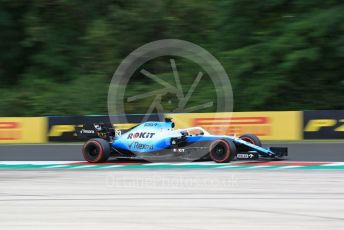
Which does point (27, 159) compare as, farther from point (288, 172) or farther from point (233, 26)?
point (233, 26)

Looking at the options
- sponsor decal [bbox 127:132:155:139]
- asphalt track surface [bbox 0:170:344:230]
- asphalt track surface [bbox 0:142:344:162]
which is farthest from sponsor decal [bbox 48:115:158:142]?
asphalt track surface [bbox 0:170:344:230]

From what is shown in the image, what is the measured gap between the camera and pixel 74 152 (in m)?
16.6

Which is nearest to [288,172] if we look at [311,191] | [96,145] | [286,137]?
[311,191]

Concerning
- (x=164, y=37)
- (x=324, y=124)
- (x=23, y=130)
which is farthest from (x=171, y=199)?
(x=164, y=37)

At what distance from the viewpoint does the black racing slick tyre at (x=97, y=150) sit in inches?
547

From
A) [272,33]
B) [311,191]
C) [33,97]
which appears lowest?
[311,191]

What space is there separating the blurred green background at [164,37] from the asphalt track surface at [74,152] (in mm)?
9557

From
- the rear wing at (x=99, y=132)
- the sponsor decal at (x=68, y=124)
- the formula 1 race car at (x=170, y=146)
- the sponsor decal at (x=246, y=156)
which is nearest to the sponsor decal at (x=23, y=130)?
the sponsor decal at (x=68, y=124)

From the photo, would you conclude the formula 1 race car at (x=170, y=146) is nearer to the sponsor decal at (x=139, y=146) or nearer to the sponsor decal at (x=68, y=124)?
the sponsor decal at (x=139, y=146)

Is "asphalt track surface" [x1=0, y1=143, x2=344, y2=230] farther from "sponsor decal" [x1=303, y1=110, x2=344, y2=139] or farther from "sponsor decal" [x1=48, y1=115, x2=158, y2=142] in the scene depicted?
"sponsor decal" [x1=48, y1=115, x2=158, y2=142]

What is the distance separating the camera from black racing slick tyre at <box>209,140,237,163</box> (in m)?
13.0

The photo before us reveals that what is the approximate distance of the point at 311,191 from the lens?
921 centimetres

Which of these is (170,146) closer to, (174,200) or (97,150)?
(97,150)

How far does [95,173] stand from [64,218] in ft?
15.4
